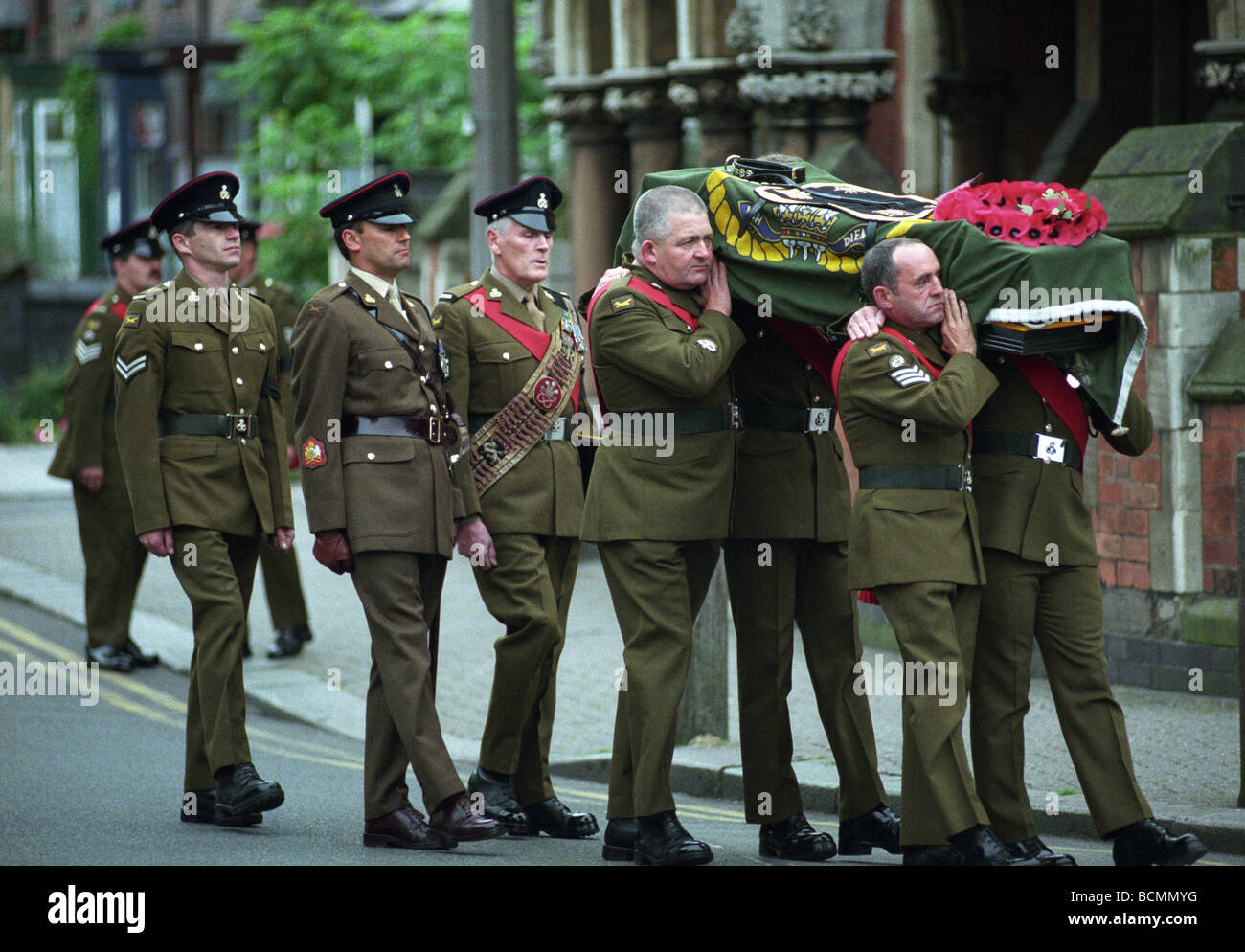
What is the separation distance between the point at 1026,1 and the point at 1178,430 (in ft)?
24.3

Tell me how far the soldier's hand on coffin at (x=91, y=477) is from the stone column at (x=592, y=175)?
20.7ft

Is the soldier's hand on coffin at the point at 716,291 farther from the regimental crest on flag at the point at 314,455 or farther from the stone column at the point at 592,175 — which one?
the stone column at the point at 592,175

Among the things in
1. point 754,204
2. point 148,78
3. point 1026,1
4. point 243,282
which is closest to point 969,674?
point 754,204

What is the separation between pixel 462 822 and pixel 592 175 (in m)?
10.6

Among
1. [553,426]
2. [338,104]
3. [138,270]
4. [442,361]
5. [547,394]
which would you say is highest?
[338,104]

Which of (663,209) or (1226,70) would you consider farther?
(1226,70)

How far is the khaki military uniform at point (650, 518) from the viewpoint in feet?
20.4

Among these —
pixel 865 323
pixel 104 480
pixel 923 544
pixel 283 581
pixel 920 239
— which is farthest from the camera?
pixel 283 581

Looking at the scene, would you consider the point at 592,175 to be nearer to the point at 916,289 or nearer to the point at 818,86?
the point at 818,86

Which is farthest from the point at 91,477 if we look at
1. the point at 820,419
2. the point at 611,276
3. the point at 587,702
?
the point at 820,419

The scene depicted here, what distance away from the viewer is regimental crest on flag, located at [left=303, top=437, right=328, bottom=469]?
6527mm

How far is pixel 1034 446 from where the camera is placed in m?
6.09
